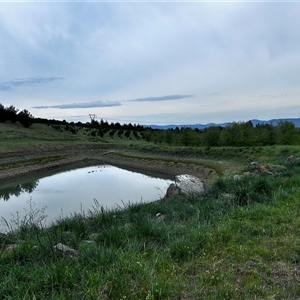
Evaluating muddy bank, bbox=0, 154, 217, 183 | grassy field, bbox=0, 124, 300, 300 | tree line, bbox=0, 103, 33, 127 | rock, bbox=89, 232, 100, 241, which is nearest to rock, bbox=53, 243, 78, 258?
grassy field, bbox=0, 124, 300, 300

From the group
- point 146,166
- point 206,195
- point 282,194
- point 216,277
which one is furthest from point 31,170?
point 216,277

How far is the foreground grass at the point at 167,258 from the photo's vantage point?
3.12 m

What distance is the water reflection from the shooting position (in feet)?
58.7

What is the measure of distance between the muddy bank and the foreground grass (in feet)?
43.8

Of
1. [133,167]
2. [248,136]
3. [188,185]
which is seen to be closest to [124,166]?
[133,167]

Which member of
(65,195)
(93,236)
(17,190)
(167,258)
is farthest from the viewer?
(17,190)

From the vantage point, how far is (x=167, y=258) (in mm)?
3900

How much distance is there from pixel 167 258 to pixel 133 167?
95.1ft

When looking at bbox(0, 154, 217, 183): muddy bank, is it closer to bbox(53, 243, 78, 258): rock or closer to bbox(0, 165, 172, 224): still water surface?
bbox(0, 165, 172, 224): still water surface

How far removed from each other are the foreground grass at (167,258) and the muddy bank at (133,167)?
1335 centimetres

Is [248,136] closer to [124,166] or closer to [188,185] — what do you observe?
[124,166]

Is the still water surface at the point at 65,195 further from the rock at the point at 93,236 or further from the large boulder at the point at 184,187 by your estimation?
the rock at the point at 93,236

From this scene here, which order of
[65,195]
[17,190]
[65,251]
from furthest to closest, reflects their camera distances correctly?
[17,190], [65,195], [65,251]

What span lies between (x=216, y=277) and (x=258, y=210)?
2.66 metres
